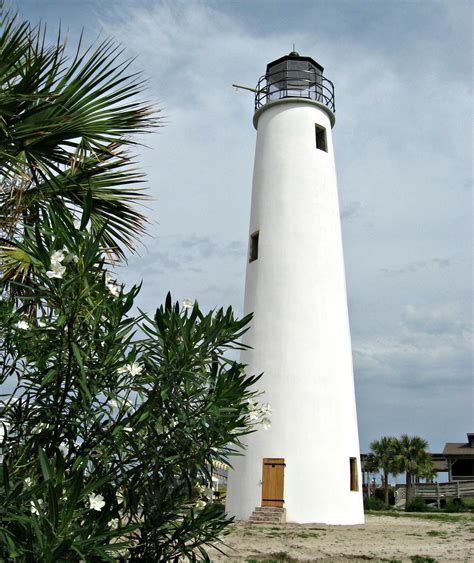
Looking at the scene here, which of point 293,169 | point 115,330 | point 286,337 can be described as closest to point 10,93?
point 115,330

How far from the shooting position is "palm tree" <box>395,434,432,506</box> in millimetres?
32406

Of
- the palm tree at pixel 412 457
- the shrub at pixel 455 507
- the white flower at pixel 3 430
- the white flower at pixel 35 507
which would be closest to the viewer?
the white flower at pixel 35 507

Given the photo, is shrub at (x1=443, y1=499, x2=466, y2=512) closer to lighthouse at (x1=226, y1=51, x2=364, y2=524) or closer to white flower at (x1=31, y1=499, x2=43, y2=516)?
lighthouse at (x1=226, y1=51, x2=364, y2=524)

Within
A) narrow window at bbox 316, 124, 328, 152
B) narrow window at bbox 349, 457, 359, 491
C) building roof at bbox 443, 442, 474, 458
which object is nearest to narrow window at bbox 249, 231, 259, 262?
narrow window at bbox 316, 124, 328, 152

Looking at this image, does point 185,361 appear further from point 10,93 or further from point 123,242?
point 123,242

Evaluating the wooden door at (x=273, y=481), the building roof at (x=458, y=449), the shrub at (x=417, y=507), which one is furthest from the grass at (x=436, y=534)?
the building roof at (x=458, y=449)

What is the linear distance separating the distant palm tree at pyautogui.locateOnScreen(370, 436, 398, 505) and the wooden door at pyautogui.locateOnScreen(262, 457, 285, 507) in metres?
19.0

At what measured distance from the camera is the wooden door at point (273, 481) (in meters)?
15.6

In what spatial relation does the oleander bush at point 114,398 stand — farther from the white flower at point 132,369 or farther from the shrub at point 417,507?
the shrub at point 417,507

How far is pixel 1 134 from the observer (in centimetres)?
552

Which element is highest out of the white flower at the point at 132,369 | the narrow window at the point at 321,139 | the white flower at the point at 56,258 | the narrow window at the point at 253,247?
the narrow window at the point at 321,139

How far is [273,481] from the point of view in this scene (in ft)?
51.6

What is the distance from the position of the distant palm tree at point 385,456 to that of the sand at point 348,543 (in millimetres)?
17663

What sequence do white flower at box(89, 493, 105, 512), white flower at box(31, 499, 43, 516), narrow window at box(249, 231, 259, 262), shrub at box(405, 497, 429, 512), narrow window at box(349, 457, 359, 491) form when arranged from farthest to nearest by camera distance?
shrub at box(405, 497, 429, 512)
narrow window at box(249, 231, 259, 262)
narrow window at box(349, 457, 359, 491)
white flower at box(89, 493, 105, 512)
white flower at box(31, 499, 43, 516)
